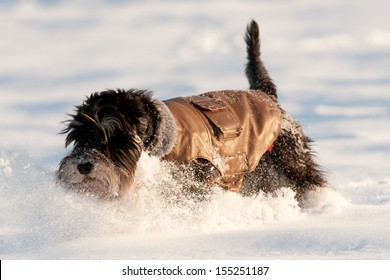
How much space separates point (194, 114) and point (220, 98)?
0.49 meters

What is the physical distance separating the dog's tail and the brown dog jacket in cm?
36

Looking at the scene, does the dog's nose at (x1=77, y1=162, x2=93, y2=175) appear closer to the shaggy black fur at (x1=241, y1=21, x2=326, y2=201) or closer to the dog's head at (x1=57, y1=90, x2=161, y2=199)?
the dog's head at (x1=57, y1=90, x2=161, y2=199)

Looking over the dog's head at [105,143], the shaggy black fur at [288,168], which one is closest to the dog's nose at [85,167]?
the dog's head at [105,143]

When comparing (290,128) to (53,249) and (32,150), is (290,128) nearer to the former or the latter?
(32,150)

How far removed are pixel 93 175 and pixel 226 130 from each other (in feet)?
4.69

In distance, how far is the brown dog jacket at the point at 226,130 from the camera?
643 cm

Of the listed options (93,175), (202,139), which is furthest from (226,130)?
(93,175)

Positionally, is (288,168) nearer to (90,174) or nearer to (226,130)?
(226,130)

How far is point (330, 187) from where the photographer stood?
762cm

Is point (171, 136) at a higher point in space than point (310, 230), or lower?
higher

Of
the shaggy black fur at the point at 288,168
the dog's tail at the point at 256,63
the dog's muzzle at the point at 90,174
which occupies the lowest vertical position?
the dog's muzzle at the point at 90,174

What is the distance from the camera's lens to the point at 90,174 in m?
5.79

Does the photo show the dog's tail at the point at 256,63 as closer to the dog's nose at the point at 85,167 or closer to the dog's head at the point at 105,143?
the dog's head at the point at 105,143
